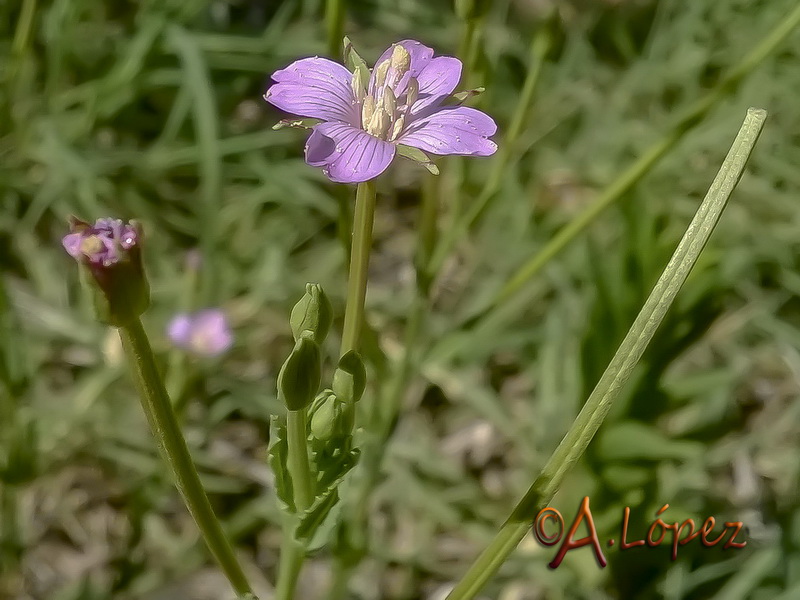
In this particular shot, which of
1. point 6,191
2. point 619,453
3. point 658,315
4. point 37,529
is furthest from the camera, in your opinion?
point 6,191

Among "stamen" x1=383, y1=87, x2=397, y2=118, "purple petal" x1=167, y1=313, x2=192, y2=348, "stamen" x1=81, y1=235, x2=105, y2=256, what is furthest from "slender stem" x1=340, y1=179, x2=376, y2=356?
"purple petal" x1=167, y1=313, x2=192, y2=348

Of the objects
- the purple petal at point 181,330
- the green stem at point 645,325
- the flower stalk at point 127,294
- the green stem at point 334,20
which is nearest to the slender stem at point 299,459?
the flower stalk at point 127,294

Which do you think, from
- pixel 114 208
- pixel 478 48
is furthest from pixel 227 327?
pixel 478 48

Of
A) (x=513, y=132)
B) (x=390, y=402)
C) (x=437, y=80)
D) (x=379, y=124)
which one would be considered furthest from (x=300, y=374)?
(x=513, y=132)

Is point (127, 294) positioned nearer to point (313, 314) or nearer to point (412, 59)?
point (313, 314)

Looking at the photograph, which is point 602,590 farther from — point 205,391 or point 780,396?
point 205,391

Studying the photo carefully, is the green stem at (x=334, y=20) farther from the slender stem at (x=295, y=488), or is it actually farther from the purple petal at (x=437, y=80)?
the slender stem at (x=295, y=488)
